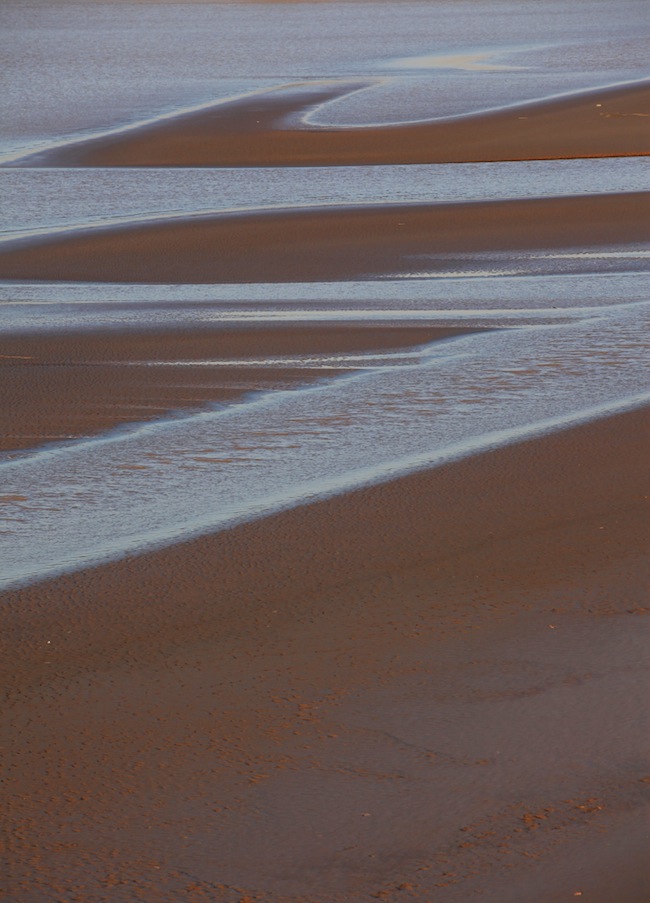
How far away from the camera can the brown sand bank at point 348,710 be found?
3.23 m

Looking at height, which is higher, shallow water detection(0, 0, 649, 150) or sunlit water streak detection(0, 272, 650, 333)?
shallow water detection(0, 0, 649, 150)

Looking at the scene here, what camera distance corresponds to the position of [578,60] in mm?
26766

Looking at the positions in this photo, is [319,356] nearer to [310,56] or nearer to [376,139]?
[376,139]

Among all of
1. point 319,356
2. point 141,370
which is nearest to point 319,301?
point 319,356

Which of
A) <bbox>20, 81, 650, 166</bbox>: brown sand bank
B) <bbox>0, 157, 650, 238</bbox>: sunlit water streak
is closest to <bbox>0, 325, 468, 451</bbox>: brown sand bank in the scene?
<bbox>0, 157, 650, 238</bbox>: sunlit water streak

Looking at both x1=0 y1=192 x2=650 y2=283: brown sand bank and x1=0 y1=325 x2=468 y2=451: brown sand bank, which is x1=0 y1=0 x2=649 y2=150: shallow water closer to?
x1=0 y1=192 x2=650 y2=283: brown sand bank

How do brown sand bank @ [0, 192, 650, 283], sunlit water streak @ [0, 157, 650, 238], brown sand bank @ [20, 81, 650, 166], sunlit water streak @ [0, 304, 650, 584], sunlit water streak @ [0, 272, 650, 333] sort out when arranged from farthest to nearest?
1. brown sand bank @ [20, 81, 650, 166]
2. sunlit water streak @ [0, 157, 650, 238]
3. brown sand bank @ [0, 192, 650, 283]
4. sunlit water streak @ [0, 272, 650, 333]
5. sunlit water streak @ [0, 304, 650, 584]

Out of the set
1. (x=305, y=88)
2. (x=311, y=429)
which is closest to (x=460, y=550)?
(x=311, y=429)

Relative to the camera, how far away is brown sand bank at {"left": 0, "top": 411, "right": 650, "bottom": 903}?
3.23 meters

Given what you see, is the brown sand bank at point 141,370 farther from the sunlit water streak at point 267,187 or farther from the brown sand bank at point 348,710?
the sunlit water streak at point 267,187

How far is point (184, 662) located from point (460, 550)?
1179 mm

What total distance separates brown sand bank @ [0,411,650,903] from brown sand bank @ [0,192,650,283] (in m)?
5.18

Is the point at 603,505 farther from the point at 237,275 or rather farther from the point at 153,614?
the point at 237,275

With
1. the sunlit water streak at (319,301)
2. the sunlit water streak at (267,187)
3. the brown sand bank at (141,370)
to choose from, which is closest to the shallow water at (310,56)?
the sunlit water streak at (267,187)
